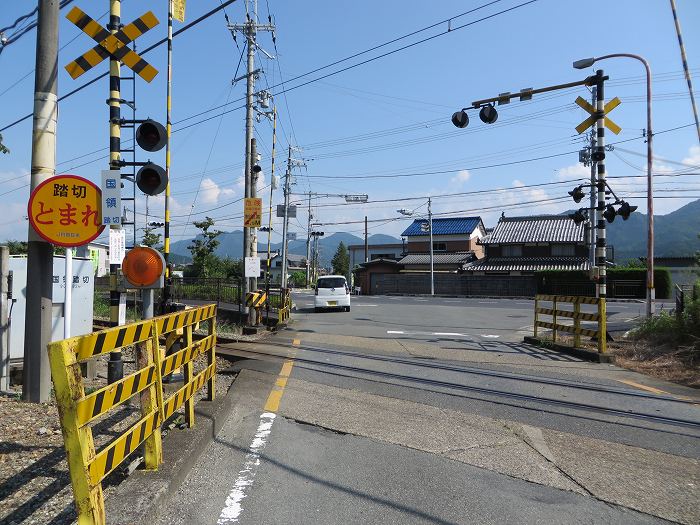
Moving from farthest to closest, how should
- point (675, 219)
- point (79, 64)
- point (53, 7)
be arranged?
point (675, 219) < point (79, 64) < point (53, 7)

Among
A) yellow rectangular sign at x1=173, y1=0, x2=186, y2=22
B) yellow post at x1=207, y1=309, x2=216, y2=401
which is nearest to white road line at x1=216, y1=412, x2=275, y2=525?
yellow post at x1=207, y1=309, x2=216, y2=401

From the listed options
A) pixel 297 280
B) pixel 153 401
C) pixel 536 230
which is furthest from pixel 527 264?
pixel 153 401

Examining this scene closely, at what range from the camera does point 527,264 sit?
48281mm

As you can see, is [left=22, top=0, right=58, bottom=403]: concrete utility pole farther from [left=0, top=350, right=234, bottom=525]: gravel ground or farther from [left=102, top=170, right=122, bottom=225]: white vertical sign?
[left=102, top=170, right=122, bottom=225]: white vertical sign

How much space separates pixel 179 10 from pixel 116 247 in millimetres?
7372

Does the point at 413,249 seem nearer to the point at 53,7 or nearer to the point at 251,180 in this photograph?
the point at 251,180

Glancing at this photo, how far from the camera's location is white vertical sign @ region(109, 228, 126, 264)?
652 cm

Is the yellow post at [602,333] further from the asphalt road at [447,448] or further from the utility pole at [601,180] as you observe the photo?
the asphalt road at [447,448]

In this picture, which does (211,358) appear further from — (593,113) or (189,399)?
(593,113)

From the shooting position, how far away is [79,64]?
21.2ft

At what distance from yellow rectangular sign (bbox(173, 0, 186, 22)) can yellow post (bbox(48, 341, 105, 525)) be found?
1074cm

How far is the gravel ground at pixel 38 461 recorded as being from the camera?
328 centimetres

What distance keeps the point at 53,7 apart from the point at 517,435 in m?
6.82

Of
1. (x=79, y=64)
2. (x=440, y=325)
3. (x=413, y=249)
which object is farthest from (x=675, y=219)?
(x=79, y=64)
